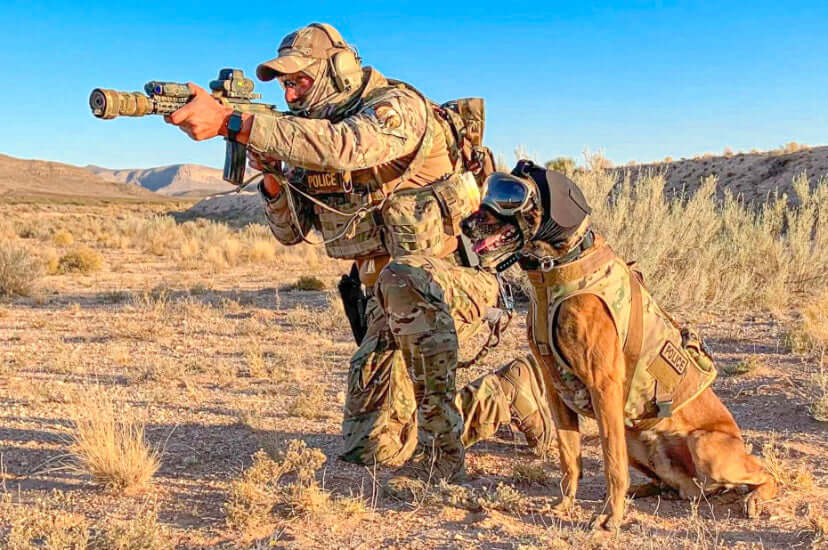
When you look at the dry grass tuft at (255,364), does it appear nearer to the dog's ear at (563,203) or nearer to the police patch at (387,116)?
the police patch at (387,116)

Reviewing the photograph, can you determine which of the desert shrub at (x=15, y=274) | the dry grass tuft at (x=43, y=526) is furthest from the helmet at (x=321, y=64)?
the desert shrub at (x=15, y=274)

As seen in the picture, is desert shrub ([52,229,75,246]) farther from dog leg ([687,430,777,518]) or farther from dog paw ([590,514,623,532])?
dog leg ([687,430,777,518])

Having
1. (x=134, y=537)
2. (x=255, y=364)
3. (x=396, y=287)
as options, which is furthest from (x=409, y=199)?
(x=255, y=364)

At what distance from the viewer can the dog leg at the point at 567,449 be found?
→ 11.9 ft

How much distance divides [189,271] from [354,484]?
1329cm

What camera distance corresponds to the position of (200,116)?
11.3 ft

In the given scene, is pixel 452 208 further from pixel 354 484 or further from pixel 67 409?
pixel 67 409

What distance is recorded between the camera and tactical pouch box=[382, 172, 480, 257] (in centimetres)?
422

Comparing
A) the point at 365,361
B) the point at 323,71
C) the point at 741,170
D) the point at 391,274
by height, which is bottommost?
the point at 365,361

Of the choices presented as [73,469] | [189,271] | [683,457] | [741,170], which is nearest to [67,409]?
[73,469]

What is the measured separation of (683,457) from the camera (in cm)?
362

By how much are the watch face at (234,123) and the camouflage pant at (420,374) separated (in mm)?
1067

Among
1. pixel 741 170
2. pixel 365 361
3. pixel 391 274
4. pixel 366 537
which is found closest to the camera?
pixel 366 537

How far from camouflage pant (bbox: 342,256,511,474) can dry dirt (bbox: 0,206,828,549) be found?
0.75 ft
